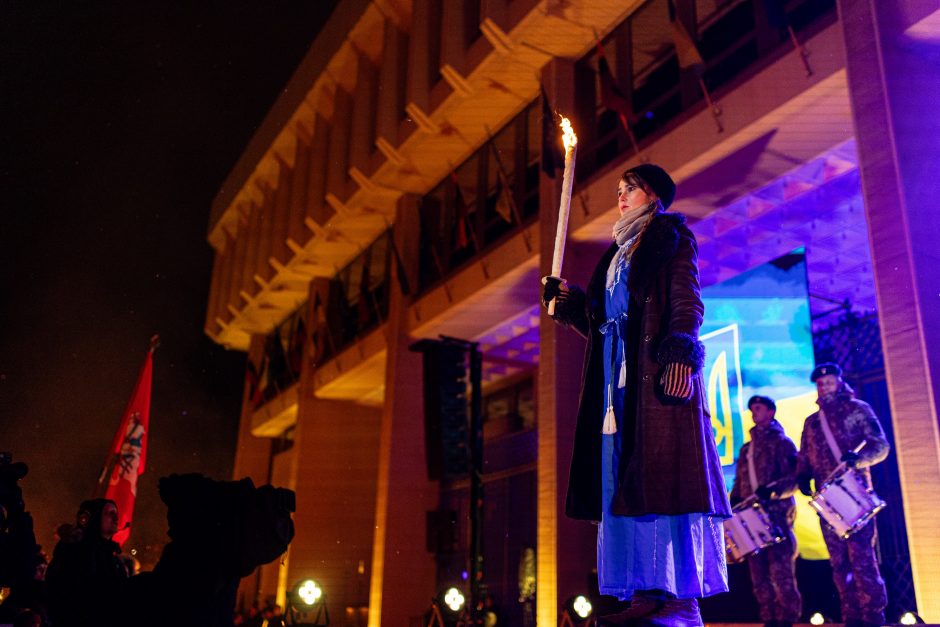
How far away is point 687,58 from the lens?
9.69 m

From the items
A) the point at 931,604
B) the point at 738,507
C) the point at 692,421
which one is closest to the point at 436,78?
the point at 738,507

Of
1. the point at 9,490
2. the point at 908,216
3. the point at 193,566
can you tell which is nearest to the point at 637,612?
the point at 193,566

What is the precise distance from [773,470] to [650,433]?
4843mm

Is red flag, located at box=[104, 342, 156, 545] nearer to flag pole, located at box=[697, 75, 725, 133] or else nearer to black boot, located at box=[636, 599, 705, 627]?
flag pole, located at box=[697, 75, 725, 133]

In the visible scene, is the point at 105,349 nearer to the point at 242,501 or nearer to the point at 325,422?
the point at 325,422

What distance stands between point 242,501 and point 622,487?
136cm

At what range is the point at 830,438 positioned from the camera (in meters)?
6.94

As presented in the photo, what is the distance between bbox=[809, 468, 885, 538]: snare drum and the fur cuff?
3.78 metres

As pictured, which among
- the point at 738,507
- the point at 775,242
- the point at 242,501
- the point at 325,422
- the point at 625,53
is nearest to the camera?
the point at 242,501

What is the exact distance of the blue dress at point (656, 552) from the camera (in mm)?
2988

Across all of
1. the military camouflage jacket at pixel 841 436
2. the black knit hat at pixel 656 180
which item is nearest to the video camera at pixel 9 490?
the black knit hat at pixel 656 180

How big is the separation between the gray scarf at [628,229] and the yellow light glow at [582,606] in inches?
273

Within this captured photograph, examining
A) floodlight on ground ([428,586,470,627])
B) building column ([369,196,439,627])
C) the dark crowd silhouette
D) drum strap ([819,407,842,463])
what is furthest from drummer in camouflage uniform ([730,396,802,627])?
building column ([369,196,439,627])

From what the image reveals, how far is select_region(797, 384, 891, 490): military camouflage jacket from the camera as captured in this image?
6512mm
